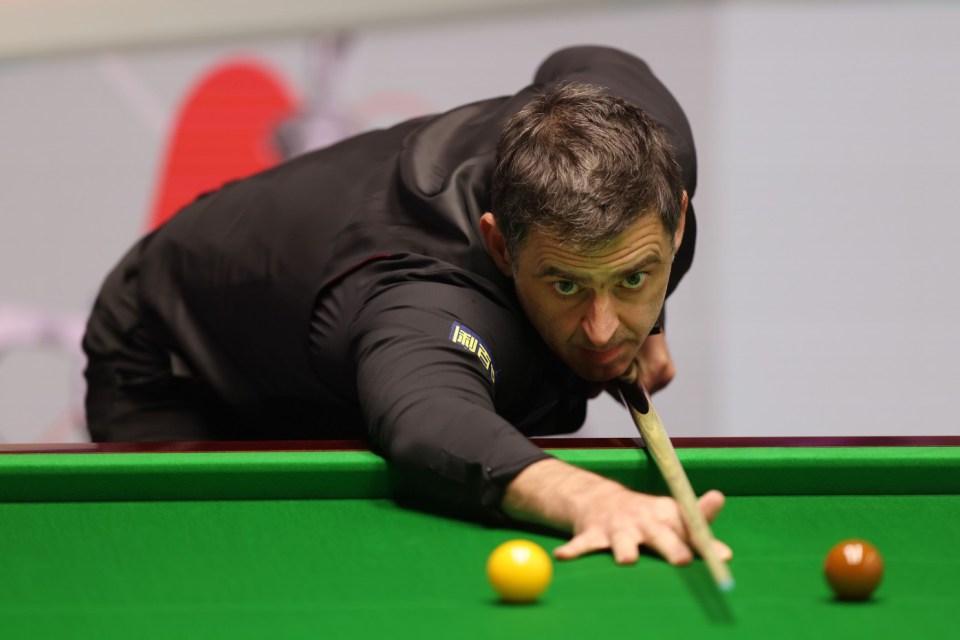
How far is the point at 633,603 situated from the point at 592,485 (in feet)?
0.96

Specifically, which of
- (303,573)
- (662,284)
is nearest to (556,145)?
(662,284)

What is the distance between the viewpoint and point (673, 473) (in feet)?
5.62

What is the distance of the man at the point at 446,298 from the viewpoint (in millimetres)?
1812

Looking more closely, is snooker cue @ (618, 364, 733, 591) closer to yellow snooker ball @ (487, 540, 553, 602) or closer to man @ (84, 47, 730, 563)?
man @ (84, 47, 730, 563)

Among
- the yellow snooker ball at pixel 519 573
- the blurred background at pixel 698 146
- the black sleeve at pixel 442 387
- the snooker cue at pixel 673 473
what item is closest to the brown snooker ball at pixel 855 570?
the snooker cue at pixel 673 473

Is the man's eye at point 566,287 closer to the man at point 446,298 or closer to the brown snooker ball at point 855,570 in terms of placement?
the man at point 446,298

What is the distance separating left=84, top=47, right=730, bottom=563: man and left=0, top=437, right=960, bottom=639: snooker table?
3.6 inches

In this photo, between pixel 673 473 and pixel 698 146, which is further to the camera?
pixel 698 146

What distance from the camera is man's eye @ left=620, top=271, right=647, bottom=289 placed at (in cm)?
198

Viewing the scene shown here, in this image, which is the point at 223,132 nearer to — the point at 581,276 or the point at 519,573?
the point at 581,276

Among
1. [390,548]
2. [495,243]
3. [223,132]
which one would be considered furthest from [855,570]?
[223,132]

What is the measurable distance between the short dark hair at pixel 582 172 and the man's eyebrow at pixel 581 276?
2.1 inches

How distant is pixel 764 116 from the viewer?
5.16 meters

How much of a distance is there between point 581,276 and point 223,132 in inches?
141
